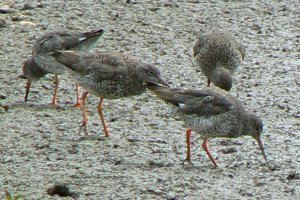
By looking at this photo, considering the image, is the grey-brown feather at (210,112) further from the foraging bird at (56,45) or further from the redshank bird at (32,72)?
the redshank bird at (32,72)

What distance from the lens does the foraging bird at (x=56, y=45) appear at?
39.0 ft

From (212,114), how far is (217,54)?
3014mm

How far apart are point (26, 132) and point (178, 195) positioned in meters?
2.39

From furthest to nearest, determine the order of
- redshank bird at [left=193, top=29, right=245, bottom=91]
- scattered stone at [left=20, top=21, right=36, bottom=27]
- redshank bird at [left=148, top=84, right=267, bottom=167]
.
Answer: scattered stone at [left=20, top=21, right=36, bottom=27] < redshank bird at [left=193, top=29, right=245, bottom=91] < redshank bird at [left=148, top=84, right=267, bottom=167]

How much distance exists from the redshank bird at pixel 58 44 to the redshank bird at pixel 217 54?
1.51 metres

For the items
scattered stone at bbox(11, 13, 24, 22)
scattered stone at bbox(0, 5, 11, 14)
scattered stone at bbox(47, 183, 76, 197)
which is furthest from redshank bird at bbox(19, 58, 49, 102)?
scattered stone at bbox(47, 183, 76, 197)

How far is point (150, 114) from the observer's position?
37.4 feet

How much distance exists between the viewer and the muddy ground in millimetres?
9102

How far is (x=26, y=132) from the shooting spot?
10.5m

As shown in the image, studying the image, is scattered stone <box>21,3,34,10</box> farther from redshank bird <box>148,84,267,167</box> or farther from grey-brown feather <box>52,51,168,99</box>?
redshank bird <box>148,84,267,167</box>

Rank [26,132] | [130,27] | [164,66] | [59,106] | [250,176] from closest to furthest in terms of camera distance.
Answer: [250,176] < [26,132] < [59,106] < [164,66] < [130,27]

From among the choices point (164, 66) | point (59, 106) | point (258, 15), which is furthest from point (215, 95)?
point (258, 15)

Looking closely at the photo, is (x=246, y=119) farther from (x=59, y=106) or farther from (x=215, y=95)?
(x=59, y=106)

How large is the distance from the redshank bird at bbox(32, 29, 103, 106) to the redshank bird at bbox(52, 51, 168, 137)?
0.98 meters
